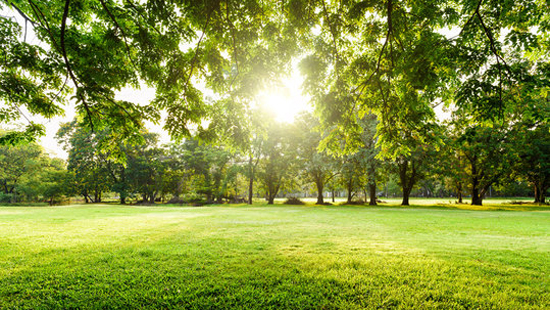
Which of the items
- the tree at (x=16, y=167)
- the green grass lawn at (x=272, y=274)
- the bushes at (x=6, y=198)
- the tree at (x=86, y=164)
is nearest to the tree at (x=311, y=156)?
the green grass lawn at (x=272, y=274)

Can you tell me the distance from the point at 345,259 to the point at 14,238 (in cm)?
1028

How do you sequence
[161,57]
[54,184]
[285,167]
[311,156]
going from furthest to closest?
1. [54,184]
2. [285,167]
3. [311,156]
4. [161,57]

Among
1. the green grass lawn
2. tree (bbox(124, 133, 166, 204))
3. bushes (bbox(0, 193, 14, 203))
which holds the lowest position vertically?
bushes (bbox(0, 193, 14, 203))

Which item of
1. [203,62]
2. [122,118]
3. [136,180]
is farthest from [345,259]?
[136,180]

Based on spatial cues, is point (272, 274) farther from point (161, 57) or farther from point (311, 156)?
point (311, 156)

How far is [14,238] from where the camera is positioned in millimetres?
7328

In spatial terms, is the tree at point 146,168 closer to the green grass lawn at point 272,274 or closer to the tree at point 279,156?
the tree at point 279,156

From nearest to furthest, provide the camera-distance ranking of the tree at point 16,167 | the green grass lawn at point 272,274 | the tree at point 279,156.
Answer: the green grass lawn at point 272,274, the tree at point 279,156, the tree at point 16,167

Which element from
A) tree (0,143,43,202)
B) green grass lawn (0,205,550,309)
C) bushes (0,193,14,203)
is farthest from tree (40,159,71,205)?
green grass lawn (0,205,550,309)

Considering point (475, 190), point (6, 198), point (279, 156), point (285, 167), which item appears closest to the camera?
point (475, 190)

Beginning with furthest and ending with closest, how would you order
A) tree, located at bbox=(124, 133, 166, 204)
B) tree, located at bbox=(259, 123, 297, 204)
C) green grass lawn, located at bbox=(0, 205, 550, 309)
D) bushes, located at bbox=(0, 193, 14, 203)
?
bushes, located at bbox=(0, 193, 14, 203) → tree, located at bbox=(124, 133, 166, 204) → tree, located at bbox=(259, 123, 297, 204) → green grass lawn, located at bbox=(0, 205, 550, 309)

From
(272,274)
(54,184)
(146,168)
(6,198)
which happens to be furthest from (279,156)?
(6,198)

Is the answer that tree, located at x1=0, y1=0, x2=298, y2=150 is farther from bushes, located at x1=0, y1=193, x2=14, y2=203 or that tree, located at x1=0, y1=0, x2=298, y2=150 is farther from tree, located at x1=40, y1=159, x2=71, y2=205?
bushes, located at x1=0, y1=193, x2=14, y2=203

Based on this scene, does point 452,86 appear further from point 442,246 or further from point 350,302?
point 350,302
